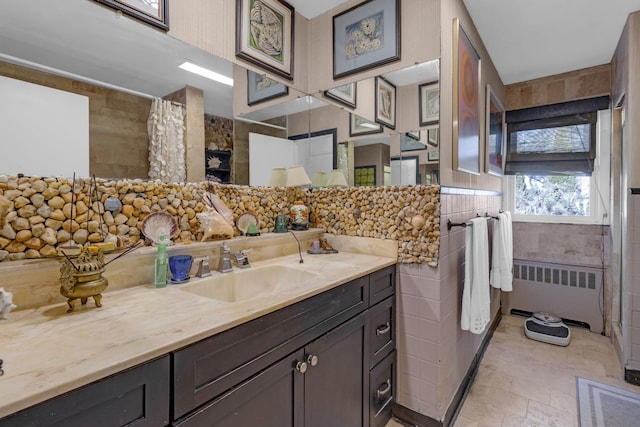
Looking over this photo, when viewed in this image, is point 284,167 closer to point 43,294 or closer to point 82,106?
point 82,106

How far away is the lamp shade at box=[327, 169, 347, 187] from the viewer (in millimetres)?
2074

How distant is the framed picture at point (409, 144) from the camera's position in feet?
5.87

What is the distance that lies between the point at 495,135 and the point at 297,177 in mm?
1972

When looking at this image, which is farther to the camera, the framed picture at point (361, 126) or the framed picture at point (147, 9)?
the framed picture at point (361, 126)

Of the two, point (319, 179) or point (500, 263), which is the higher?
point (319, 179)

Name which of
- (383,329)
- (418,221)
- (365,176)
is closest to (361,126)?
(365,176)

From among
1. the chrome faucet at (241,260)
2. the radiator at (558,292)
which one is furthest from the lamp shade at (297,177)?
the radiator at (558,292)

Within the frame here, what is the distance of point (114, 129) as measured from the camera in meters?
1.21

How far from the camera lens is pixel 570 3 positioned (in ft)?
6.51

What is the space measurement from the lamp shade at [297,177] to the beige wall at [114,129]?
0.92 metres

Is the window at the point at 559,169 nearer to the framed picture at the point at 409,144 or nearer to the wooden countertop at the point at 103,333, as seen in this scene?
the framed picture at the point at 409,144

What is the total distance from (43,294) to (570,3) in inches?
121

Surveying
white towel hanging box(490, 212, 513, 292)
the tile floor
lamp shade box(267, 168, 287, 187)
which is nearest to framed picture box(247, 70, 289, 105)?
lamp shade box(267, 168, 287, 187)

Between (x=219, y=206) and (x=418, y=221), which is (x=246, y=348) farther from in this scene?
(x=418, y=221)
